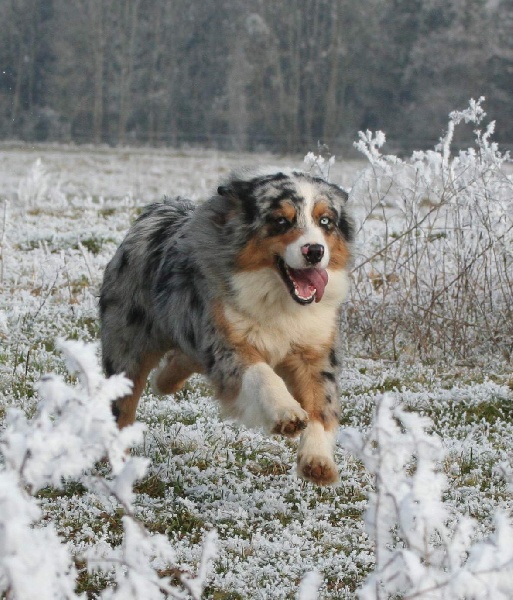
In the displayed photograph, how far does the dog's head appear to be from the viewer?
4309 mm

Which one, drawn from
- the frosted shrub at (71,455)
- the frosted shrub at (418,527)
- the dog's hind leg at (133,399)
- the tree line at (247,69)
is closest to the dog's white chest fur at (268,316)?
the dog's hind leg at (133,399)

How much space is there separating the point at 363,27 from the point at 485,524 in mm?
49199

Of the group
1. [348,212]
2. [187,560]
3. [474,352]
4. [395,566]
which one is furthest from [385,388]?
[395,566]

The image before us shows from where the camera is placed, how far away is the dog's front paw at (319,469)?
13.0 feet

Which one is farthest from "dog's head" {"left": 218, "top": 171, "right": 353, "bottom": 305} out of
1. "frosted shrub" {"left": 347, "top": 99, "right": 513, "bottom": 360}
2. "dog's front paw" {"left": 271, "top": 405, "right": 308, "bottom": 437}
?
"frosted shrub" {"left": 347, "top": 99, "right": 513, "bottom": 360}

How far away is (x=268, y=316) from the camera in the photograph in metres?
4.52

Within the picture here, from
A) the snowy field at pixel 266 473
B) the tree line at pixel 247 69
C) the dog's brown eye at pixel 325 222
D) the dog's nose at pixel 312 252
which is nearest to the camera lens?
the snowy field at pixel 266 473

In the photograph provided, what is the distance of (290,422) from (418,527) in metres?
1.76

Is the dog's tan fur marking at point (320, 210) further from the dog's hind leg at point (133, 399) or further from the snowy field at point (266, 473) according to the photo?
the dog's hind leg at point (133, 399)

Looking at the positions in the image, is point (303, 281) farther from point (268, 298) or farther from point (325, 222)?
point (325, 222)

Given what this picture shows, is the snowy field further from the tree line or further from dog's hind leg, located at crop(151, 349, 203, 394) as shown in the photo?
the tree line

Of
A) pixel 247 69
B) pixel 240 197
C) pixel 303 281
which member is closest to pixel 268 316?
pixel 303 281

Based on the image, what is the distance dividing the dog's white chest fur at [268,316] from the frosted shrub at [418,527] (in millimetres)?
2269

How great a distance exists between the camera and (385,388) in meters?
6.41
